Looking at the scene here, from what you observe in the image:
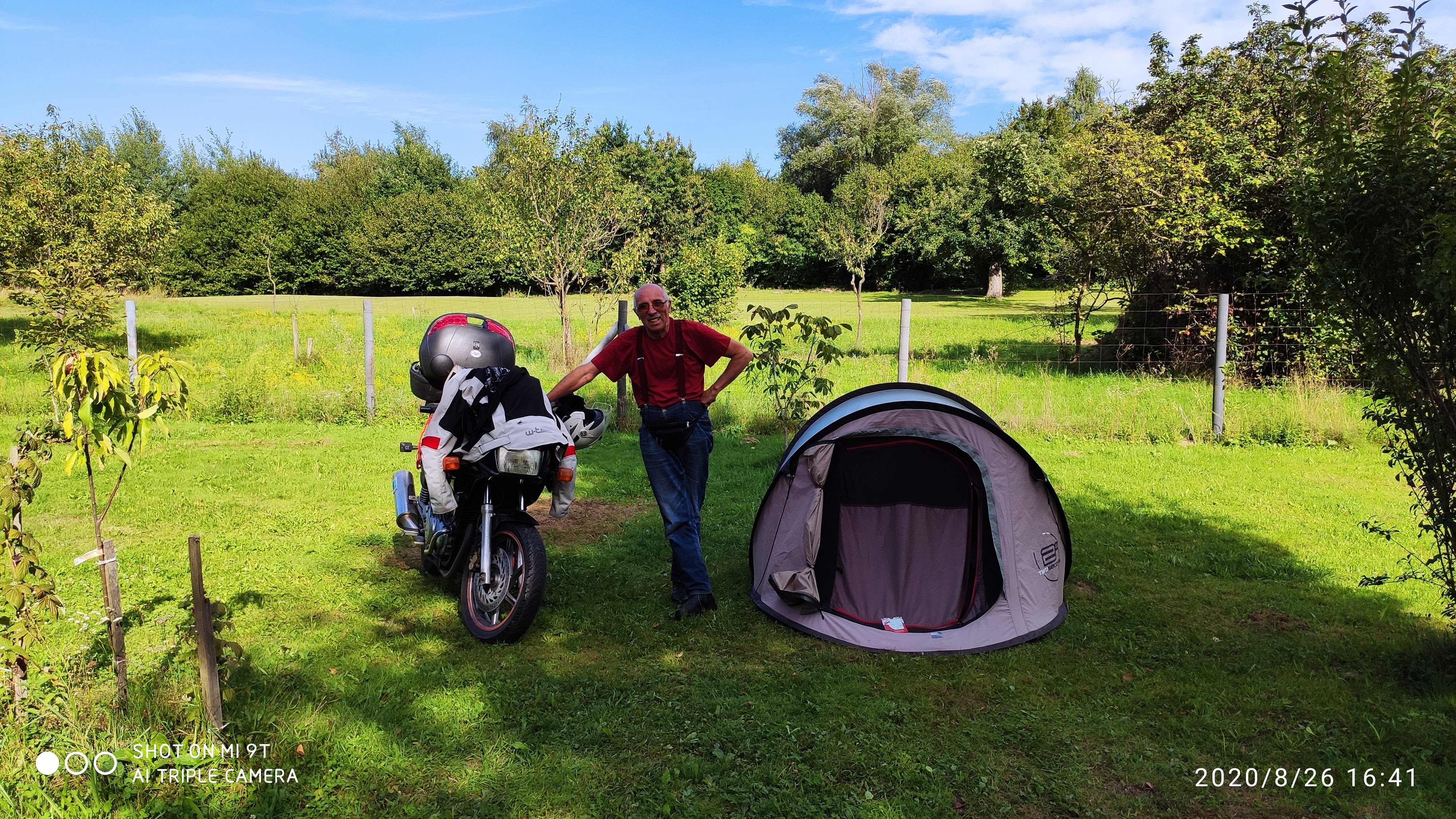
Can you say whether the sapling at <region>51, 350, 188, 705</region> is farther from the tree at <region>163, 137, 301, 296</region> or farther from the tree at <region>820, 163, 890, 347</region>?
the tree at <region>163, 137, 301, 296</region>

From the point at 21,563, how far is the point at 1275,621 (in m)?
5.97

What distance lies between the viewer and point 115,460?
28.2 feet

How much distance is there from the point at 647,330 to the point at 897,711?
244 centimetres

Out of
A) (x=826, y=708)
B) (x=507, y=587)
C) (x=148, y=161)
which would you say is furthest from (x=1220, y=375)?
(x=148, y=161)

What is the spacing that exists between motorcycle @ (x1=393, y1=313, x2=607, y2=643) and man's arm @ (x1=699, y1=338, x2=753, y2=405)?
0.63 m

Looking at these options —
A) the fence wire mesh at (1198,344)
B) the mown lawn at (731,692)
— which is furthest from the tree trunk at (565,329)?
the mown lawn at (731,692)

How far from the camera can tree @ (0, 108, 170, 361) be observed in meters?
16.1

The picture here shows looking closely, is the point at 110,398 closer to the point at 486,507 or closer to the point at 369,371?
the point at 486,507

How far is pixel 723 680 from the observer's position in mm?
4309

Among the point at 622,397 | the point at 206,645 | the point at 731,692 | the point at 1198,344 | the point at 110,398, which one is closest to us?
the point at 110,398

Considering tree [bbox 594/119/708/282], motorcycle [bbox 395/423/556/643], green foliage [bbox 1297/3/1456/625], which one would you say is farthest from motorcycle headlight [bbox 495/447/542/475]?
tree [bbox 594/119/708/282]

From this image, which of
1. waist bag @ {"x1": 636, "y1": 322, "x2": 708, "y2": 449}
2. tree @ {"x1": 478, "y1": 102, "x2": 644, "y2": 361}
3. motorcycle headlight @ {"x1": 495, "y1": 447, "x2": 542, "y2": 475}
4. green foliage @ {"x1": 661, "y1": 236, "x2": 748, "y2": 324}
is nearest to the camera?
motorcycle headlight @ {"x1": 495, "y1": 447, "x2": 542, "y2": 475}

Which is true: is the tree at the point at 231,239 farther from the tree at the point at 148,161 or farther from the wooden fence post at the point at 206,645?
the wooden fence post at the point at 206,645
